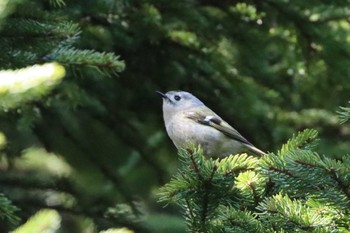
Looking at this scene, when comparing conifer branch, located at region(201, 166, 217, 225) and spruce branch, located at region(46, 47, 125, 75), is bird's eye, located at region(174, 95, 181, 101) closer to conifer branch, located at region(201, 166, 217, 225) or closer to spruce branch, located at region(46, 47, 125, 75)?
spruce branch, located at region(46, 47, 125, 75)

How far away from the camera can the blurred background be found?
4.58 m

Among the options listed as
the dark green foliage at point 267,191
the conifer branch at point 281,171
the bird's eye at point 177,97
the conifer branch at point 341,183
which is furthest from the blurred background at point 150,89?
the conifer branch at point 341,183

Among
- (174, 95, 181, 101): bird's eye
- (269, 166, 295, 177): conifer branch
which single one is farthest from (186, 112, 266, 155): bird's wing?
(269, 166, 295, 177): conifer branch

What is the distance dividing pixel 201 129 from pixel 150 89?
0.48m

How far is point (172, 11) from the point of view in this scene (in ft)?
15.8

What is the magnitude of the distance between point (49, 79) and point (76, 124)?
9.88 ft

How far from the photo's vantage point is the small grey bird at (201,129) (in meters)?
4.71

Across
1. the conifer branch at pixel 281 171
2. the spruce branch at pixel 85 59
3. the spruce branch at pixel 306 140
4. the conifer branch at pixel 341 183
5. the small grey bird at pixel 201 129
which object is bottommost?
the conifer branch at pixel 341 183

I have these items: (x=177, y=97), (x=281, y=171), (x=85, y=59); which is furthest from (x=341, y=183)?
(x=177, y=97)

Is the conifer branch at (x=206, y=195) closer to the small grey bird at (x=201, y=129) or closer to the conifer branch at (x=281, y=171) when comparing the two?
the conifer branch at (x=281, y=171)

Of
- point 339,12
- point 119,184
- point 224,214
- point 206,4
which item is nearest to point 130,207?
point 119,184

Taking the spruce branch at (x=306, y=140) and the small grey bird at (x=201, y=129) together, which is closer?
the spruce branch at (x=306, y=140)

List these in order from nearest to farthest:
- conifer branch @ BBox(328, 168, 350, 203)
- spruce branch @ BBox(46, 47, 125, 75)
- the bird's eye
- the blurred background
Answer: conifer branch @ BBox(328, 168, 350, 203), spruce branch @ BBox(46, 47, 125, 75), the blurred background, the bird's eye

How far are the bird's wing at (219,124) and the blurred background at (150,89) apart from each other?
0.47 feet
